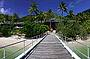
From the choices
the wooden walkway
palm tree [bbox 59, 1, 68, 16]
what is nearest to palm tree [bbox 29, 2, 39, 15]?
palm tree [bbox 59, 1, 68, 16]

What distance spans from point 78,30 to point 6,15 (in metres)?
67.6

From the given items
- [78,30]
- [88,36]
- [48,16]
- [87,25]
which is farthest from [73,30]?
[48,16]

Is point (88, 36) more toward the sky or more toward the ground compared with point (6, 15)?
more toward the ground

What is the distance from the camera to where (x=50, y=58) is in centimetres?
1255

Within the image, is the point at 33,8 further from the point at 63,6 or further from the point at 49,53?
the point at 49,53

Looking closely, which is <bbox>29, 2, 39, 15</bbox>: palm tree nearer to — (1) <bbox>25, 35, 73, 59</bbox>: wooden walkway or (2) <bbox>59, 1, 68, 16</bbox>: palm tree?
(2) <bbox>59, 1, 68, 16</bbox>: palm tree

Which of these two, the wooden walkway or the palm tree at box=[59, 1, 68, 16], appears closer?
the wooden walkway

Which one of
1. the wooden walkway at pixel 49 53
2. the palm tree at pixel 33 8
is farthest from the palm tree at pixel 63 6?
the wooden walkway at pixel 49 53

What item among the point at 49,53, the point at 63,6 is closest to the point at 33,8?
the point at 63,6

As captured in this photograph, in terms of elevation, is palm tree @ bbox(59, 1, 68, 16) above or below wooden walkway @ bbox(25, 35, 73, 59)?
above

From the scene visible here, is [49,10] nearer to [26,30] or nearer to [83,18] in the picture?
[83,18]

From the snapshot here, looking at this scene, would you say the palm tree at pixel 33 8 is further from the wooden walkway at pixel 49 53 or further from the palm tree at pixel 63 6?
the wooden walkway at pixel 49 53

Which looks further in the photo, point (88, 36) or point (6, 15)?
point (6, 15)

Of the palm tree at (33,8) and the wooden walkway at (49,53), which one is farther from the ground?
the palm tree at (33,8)
